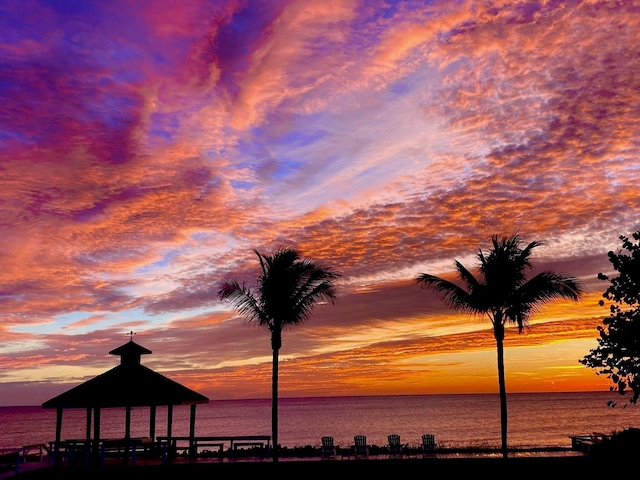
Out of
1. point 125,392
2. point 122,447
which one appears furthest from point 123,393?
point 122,447

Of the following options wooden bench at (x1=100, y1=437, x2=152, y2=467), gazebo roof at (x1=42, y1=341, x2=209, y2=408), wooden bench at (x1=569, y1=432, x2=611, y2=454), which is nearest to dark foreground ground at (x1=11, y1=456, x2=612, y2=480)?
wooden bench at (x1=100, y1=437, x2=152, y2=467)

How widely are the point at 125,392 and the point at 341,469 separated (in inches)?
344

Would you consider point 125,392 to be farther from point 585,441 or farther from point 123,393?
point 585,441

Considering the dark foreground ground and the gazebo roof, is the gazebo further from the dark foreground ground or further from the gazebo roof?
the dark foreground ground

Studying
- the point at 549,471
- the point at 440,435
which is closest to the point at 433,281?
the point at 549,471

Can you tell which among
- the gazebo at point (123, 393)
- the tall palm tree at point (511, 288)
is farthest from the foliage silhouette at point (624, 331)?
the gazebo at point (123, 393)

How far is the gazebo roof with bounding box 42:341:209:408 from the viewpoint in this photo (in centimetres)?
2502

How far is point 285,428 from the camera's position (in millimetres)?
113438

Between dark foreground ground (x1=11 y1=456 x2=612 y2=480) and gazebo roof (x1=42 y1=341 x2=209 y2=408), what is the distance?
2372 mm

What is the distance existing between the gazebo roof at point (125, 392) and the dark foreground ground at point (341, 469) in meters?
2.37

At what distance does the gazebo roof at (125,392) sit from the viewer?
2502cm

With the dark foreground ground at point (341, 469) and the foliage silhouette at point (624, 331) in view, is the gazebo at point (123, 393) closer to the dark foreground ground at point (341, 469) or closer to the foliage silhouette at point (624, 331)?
the dark foreground ground at point (341, 469)

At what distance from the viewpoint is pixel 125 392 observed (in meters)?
25.3

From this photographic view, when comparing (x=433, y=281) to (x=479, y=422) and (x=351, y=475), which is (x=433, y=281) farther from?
(x=479, y=422)
